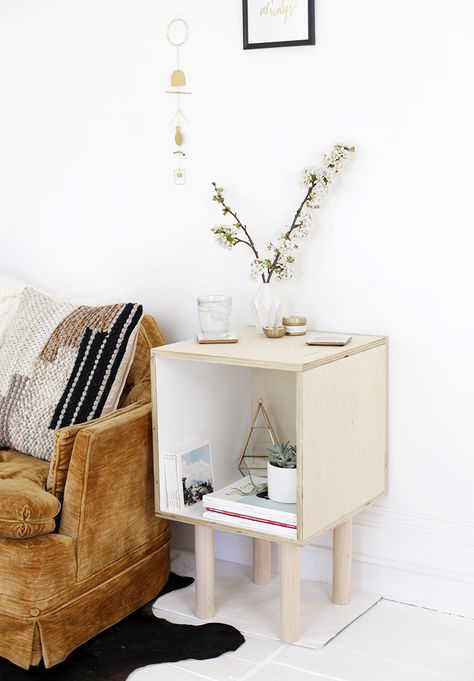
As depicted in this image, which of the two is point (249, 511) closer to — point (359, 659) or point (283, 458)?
point (283, 458)

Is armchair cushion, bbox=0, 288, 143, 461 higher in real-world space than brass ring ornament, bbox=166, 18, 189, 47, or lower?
lower

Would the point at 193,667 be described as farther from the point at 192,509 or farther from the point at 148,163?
the point at 148,163

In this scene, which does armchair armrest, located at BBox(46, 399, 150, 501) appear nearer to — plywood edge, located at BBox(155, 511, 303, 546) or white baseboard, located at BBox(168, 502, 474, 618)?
plywood edge, located at BBox(155, 511, 303, 546)

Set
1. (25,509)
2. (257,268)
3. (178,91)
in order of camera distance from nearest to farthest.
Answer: (25,509) → (257,268) → (178,91)

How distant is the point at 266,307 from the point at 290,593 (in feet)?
2.39

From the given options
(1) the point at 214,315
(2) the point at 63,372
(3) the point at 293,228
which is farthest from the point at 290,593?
(3) the point at 293,228

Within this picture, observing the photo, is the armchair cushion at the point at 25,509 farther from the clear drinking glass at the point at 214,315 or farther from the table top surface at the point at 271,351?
the clear drinking glass at the point at 214,315

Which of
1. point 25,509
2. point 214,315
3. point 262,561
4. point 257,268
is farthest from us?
point 262,561

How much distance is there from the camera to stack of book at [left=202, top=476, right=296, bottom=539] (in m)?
2.07

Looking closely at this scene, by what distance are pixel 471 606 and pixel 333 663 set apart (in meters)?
0.46

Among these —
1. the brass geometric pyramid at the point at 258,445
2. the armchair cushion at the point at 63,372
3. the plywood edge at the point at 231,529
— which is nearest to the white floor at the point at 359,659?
the plywood edge at the point at 231,529

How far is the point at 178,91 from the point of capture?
8.56 ft

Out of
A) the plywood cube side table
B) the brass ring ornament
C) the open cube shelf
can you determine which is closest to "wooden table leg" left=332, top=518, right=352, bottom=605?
the plywood cube side table

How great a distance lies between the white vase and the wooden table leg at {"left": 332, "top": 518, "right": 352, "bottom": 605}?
565 mm
